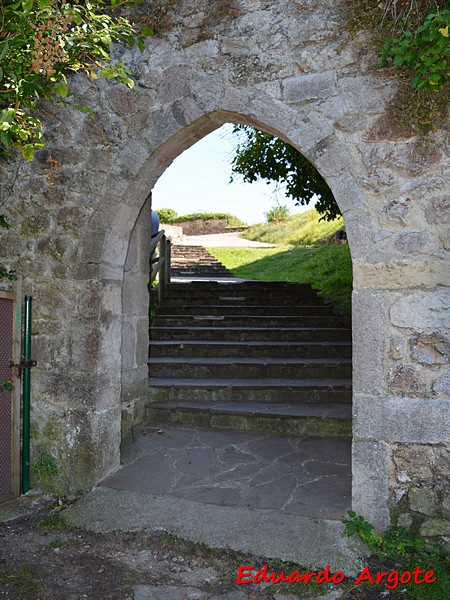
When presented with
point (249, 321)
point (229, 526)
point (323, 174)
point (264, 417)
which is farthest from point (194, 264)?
point (229, 526)

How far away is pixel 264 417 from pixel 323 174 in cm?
248

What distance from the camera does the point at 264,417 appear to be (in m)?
4.84

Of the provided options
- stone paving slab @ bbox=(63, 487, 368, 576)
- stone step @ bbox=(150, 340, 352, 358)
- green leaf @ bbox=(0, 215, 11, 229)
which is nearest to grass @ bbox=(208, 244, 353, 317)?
stone step @ bbox=(150, 340, 352, 358)

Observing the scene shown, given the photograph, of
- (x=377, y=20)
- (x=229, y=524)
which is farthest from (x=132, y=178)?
(x=229, y=524)

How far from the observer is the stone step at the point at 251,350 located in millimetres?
6461

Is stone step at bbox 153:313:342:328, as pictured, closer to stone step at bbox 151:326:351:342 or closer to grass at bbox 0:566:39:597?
stone step at bbox 151:326:351:342

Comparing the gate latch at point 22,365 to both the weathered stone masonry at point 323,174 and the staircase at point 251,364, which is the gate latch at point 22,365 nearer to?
the weathered stone masonry at point 323,174

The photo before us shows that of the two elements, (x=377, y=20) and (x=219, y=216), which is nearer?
(x=377, y=20)

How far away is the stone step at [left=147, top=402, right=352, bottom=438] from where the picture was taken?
470 centimetres

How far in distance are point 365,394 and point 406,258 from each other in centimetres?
80

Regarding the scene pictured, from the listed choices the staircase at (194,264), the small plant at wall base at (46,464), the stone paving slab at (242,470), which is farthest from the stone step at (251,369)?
the staircase at (194,264)

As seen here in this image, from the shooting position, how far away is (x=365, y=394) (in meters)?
3.02

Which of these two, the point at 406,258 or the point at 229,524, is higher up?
the point at 406,258

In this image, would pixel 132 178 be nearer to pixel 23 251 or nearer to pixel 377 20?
pixel 23 251
